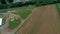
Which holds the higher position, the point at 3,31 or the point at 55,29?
the point at 55,29

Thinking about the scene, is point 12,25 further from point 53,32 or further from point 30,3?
point 30,3

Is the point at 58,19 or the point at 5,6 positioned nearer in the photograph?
the point at 58,19

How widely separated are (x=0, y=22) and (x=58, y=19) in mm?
3739

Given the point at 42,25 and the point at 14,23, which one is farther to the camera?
the point at 14,23

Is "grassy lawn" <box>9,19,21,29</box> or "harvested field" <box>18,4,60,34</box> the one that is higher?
"harvested field" <box>18,4,60,34</box>

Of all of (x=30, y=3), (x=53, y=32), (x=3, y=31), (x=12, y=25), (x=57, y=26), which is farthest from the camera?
(x=30, y=3)

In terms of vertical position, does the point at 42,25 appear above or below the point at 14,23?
above

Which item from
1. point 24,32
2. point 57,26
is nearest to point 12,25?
point 24,32

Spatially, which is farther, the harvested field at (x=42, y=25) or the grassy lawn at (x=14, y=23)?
the grassy lawn at (x=14, y=23)

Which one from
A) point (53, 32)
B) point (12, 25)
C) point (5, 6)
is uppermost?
point (53, 32)

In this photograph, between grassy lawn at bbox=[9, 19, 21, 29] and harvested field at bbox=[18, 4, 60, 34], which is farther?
grassy lawn at bbox=[9, 19, 21, 29]

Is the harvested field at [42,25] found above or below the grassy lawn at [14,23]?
above

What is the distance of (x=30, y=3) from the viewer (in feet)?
79.7

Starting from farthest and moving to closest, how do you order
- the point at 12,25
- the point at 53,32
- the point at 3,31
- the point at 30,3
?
1. the point at 30,3
2. the point at 12,25
3. the point at 3,31
4. the point at 53,32
